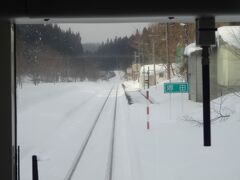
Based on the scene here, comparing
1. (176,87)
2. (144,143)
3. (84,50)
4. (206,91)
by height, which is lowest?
(144,143)

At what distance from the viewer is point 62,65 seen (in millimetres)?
8703

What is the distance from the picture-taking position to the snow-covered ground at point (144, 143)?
24.0 ft

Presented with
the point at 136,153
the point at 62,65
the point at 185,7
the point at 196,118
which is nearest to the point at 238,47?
the point at 196,118

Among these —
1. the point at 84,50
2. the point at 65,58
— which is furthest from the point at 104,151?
the point at 84,50

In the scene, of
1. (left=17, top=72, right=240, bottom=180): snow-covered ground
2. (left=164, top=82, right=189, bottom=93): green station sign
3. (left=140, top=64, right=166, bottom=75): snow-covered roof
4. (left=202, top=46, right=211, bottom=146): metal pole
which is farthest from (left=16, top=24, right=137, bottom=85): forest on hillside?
(left=164, top=82, right=189, bottom=93): green station sign

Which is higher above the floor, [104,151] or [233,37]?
[233,37]

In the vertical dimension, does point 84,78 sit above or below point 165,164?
above

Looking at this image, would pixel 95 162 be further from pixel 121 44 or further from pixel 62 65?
pixel 121 44

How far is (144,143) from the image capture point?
35.6ft

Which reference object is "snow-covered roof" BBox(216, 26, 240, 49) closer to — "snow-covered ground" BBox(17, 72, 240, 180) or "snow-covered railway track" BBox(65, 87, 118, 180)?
"snow-covered ground" BBox(17, 72, 240, 180)

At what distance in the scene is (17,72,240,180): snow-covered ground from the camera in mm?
7305

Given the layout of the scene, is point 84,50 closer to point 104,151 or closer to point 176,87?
point 104,151

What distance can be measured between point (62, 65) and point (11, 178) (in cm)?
560

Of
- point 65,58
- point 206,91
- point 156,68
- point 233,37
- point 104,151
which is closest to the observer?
point 206,91
